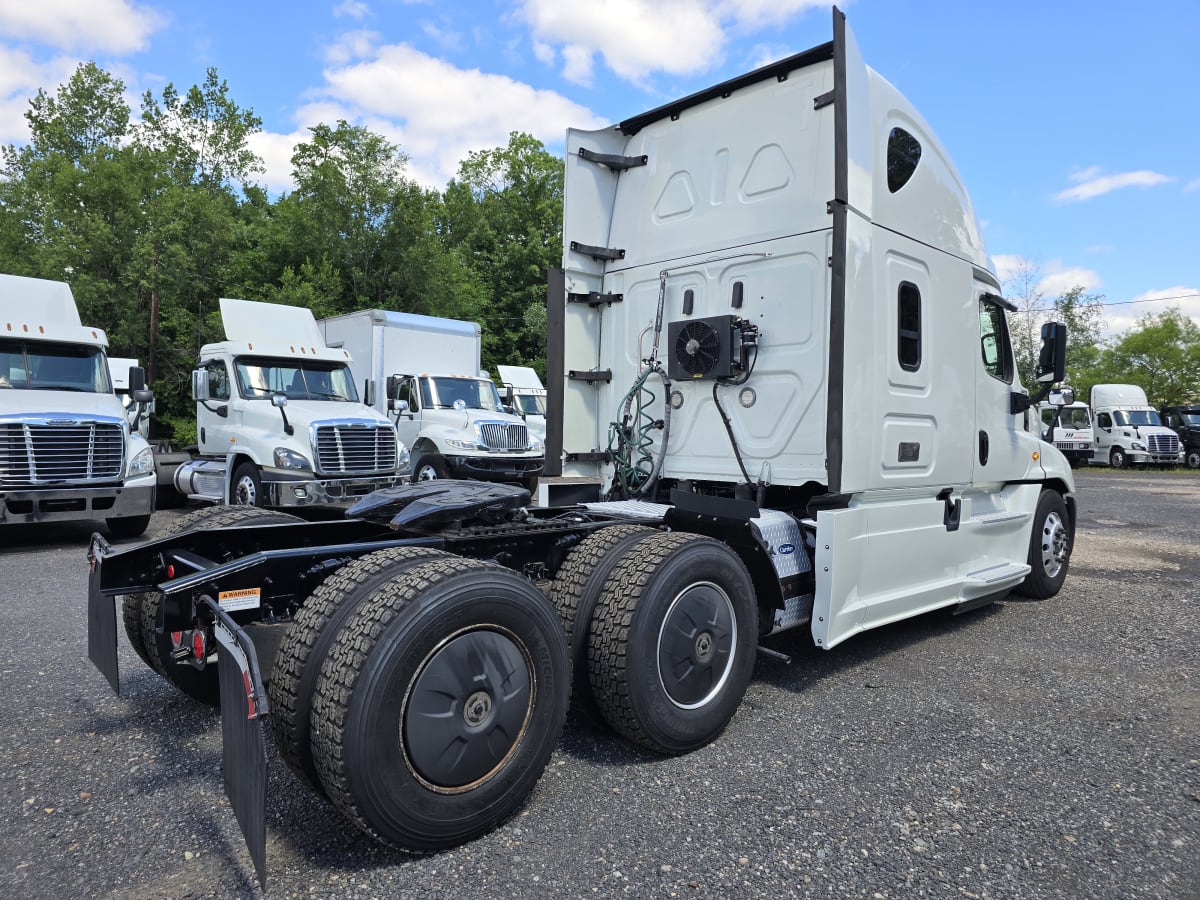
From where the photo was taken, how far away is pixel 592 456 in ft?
18.4

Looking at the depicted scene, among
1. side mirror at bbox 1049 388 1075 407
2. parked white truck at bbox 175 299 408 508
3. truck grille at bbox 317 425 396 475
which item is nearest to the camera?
side mirror at bbox 1049 388 1075 407

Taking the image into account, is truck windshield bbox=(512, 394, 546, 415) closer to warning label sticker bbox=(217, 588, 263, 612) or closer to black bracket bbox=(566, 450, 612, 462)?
black bracket bbox=(566, 450, 612, 462)

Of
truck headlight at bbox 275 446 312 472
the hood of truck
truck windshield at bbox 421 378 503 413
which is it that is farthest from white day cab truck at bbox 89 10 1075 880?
truck windshield at bbox 421 378 503 413

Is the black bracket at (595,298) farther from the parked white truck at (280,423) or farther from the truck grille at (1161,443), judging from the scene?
the truck grille at (1161,443)

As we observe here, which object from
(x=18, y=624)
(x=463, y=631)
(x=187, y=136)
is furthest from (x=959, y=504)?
(x=187, y=136)

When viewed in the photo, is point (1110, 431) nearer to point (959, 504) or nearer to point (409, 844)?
point (959, 504)

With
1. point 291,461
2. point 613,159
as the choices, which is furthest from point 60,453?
point 613,159

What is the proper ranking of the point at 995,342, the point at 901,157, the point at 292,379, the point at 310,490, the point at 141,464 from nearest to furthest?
the point at 901,157 < the point at 995,342 < the point at 141,464 < the point at 310,490 < the point at 292,379

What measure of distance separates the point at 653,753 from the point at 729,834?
724 millimetres

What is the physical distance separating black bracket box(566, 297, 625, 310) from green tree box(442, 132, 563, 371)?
→ 80.7 ft

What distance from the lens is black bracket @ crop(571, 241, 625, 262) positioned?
548 centimetres

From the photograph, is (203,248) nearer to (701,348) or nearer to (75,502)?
(75,502)

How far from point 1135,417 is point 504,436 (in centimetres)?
2799

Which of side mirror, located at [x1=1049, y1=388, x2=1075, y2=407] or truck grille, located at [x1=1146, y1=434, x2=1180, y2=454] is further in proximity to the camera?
truck grille, located at [x1=1146, y1=434, x2=1180, y2=454]
